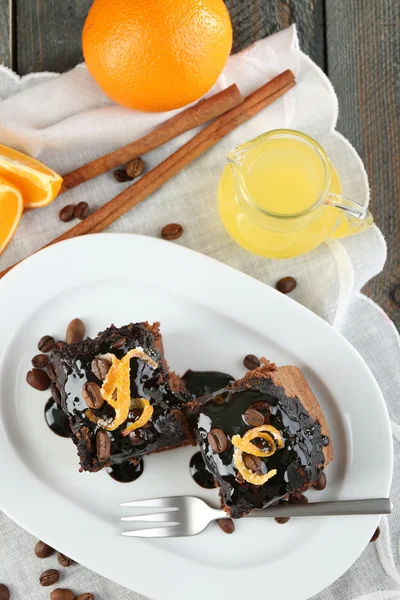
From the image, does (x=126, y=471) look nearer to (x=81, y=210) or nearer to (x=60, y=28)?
(x=81, y=210)

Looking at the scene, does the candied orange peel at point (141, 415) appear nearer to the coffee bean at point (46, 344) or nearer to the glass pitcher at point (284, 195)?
the coffee bean at point (46, 344)

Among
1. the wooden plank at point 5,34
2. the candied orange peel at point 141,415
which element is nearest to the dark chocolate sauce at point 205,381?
the candied orange peel at point 141,415

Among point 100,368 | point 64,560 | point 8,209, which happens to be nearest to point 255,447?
point 100,368

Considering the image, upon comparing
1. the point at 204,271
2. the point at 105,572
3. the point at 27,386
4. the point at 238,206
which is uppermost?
the point at 238,206

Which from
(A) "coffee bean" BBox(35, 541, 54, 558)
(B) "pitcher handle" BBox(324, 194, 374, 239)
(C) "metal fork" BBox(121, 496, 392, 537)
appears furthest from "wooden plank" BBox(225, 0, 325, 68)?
(A) "coffee bean" BBox(35, 541, 54, 558)

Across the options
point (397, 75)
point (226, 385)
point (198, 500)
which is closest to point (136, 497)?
point (198, 500)

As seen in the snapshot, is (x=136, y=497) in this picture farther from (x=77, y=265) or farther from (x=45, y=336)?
(x=77, y=265)
